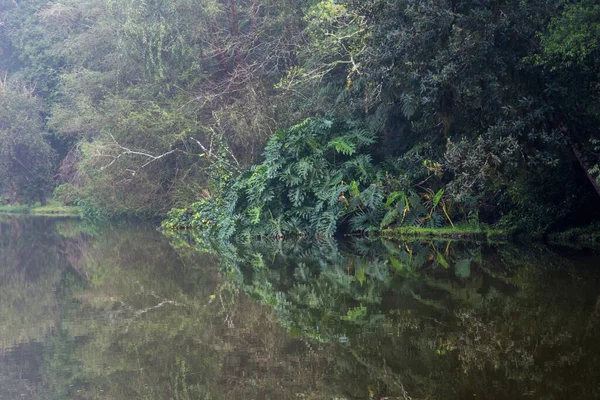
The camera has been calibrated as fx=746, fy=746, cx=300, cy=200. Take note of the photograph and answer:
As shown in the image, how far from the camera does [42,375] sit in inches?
277

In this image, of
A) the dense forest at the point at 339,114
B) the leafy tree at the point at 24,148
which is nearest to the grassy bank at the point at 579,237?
the dense forest at the point at 339,114

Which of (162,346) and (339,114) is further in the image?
(339,114)

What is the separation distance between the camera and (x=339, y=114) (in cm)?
2153

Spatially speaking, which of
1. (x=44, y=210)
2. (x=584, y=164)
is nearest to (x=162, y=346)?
(x=584, y=164)

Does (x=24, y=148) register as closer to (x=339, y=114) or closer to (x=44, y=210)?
(x=44, y=210)

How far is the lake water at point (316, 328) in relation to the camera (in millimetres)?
6211

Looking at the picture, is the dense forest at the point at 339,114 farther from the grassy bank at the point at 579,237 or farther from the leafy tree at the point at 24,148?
the leafy tree at the point at 24,148

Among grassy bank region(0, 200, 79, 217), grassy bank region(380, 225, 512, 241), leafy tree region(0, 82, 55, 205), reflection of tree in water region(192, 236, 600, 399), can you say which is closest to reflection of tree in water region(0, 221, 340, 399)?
reflection of tree in water region(192, 236, 600, 399)

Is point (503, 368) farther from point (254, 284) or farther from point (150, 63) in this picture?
point (150, 63)

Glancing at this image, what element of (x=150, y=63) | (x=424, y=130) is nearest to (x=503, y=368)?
(x=424, y=130)

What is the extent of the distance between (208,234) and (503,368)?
17.0m

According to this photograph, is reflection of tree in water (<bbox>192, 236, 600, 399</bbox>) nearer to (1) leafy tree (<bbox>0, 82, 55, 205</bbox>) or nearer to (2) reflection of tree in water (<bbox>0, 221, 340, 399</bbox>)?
(2) reflection of tree in water (<bbox>0, 221, 340, 399</bbox>)

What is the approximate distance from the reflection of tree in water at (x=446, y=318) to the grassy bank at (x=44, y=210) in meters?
28.5

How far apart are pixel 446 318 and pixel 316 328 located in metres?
1.44
